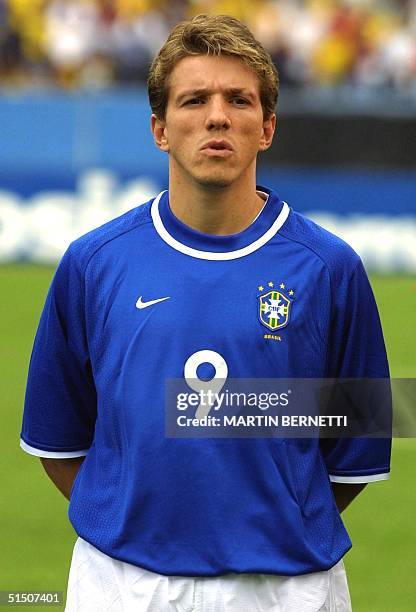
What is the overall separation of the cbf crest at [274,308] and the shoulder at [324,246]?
0.15 meters

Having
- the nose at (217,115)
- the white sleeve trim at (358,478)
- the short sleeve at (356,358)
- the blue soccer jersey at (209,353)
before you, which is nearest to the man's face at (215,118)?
the nose at (217,115)

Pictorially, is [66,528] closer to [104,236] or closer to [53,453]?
[53,453]

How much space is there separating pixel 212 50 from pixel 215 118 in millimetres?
163

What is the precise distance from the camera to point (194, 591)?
2.83 m

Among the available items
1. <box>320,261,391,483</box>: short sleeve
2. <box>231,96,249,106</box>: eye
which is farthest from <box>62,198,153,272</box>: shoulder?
<box>320,261,391,483</box>: short sleeve

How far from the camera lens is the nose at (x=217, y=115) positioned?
288cm

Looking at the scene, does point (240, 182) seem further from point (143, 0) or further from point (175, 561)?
point (143, 0)

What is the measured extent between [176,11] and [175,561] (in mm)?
16958

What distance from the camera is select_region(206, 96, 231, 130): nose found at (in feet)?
9.43

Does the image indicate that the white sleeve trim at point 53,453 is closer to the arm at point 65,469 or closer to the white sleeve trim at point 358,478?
the arm at point 65,469

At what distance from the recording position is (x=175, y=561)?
2.84 meters

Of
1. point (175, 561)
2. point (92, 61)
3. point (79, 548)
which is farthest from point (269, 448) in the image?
point (92, 61)

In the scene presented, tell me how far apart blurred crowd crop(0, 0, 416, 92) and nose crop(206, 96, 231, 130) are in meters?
14.4

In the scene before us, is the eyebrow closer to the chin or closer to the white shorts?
the chin
